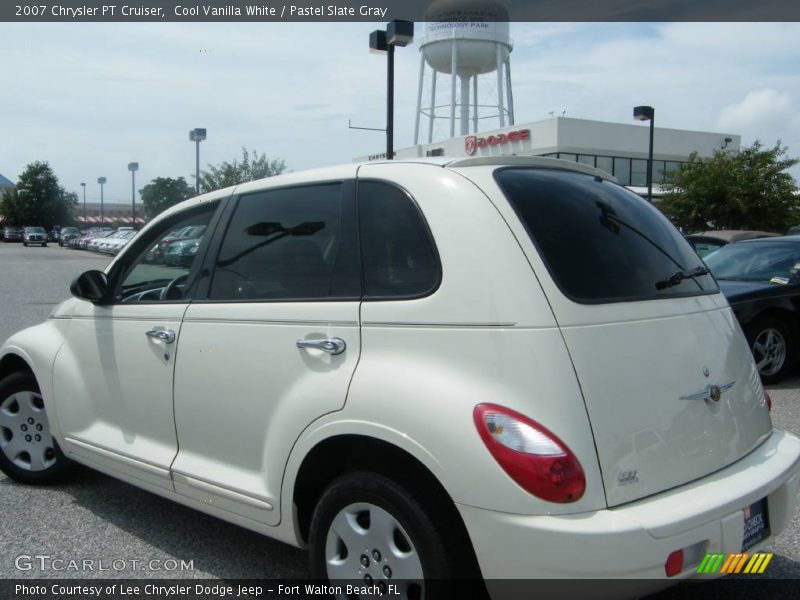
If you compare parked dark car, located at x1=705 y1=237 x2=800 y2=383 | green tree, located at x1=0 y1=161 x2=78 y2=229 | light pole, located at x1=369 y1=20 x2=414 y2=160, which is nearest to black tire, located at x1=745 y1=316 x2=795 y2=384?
parked dark car, located at x1=705 y1=237 x2=800 y2=383

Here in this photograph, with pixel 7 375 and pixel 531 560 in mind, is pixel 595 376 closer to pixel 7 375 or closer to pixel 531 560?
pixel 531 560

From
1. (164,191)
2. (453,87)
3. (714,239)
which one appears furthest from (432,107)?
(714,239)

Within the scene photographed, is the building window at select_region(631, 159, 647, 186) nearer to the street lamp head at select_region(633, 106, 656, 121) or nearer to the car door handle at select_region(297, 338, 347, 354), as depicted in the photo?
the street lamp head at select_region(633, 106, 656, 121)

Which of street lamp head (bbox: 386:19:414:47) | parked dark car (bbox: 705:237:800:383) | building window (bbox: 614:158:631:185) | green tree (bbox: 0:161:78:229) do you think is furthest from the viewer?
green tree (bbox: 0:161:78:229)

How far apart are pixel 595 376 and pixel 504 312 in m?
0.36

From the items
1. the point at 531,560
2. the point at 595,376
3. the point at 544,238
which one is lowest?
the point at 531,560

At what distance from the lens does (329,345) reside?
2824mm

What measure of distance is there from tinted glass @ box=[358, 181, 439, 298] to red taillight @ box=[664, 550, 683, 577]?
116 centimetres

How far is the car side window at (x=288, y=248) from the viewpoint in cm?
304

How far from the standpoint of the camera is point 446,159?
10.0 feet

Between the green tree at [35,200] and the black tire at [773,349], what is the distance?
271ft

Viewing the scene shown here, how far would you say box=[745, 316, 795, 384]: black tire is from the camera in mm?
7547

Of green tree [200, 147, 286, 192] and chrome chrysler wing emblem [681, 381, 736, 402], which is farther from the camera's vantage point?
green tree [200, 147, 286, 192]

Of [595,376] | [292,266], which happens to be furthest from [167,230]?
[595,376]
